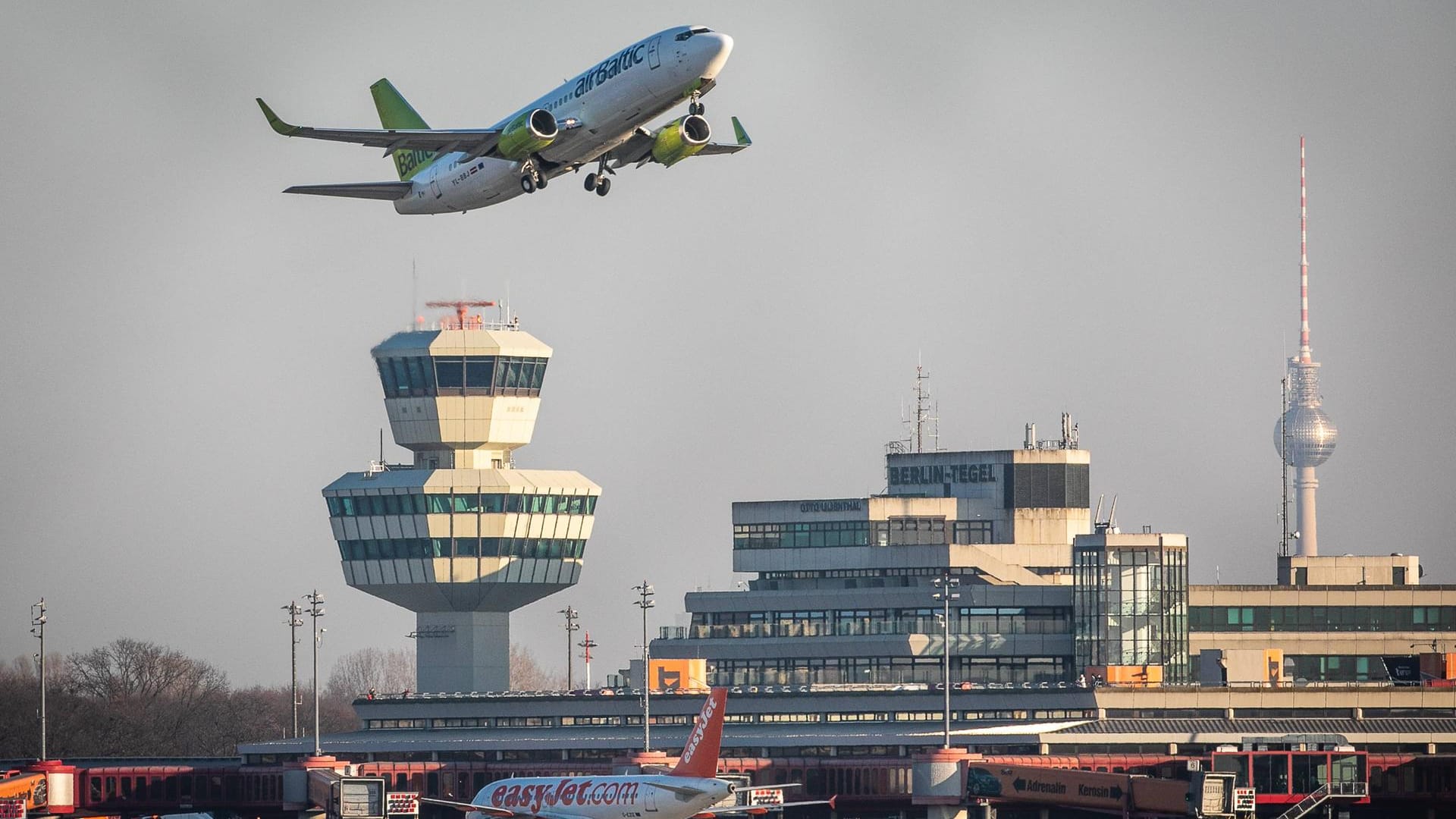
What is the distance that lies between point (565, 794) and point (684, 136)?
123ft

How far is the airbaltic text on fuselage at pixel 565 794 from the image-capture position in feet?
401

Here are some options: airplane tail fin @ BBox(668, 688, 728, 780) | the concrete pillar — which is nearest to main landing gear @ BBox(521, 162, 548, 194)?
airplane tail fin @ BBox(668, 688, 728, 780)

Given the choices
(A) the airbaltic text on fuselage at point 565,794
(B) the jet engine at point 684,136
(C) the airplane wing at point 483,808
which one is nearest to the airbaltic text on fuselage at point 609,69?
(B) the jet engine at point 684,136

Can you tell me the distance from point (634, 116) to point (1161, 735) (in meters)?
90.8

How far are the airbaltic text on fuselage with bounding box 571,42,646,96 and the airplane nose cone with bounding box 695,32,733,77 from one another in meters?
3.45

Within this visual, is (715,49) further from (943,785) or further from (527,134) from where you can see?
(943,785)

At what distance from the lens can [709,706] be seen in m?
125

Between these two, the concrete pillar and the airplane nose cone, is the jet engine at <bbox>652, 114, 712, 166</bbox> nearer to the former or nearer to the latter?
the airplane nose cone

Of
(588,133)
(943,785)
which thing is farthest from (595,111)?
(943,785)

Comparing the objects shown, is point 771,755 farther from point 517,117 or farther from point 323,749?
point 517,117

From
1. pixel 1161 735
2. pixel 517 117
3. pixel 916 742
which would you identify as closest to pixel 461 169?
pixel 517 117

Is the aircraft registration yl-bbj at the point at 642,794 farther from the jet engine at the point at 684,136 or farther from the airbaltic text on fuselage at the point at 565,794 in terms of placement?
the jet engine at the point at 684,136

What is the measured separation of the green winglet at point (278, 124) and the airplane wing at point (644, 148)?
14691 millimetres

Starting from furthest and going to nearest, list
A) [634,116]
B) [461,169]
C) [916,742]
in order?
A: [916,742] → [461,169] → [634,116]
